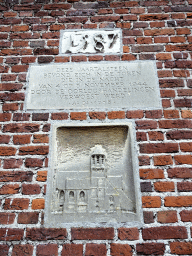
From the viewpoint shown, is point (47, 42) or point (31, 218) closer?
point (31, 218)

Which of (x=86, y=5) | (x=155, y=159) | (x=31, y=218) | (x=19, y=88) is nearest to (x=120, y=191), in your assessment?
(x=155, y=159)

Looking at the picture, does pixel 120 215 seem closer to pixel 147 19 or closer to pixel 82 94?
pixel 82 94

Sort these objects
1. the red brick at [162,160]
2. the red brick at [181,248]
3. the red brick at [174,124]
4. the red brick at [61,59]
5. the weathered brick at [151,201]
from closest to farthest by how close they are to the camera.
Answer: the red brick at [181,248] < the weathered brick at [151,201] < the red brick at [162,160] < the red brick at [174,124] < the red brick at [61,59]

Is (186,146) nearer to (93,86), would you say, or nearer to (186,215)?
(186,215)

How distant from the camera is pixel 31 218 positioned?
142 cm

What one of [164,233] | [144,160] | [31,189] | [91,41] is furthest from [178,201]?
[91,41]

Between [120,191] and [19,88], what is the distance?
3.68 ft

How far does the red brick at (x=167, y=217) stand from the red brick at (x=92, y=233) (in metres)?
0.31

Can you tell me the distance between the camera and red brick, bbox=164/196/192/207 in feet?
4.69

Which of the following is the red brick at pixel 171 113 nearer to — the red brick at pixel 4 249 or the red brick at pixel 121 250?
the red brick at pixel 121 250

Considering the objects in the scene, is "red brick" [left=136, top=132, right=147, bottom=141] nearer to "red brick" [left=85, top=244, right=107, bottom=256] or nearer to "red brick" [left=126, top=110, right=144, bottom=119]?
"red brick" [left=126, top=110, right=144, bottom=119]

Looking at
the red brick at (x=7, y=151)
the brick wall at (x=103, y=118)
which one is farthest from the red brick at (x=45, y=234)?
the red brick at (x=7, y=151)

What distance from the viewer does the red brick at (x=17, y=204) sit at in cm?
145

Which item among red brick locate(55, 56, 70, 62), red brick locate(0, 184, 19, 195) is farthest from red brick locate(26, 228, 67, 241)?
red brick locate(55, 56, 70, 62)
